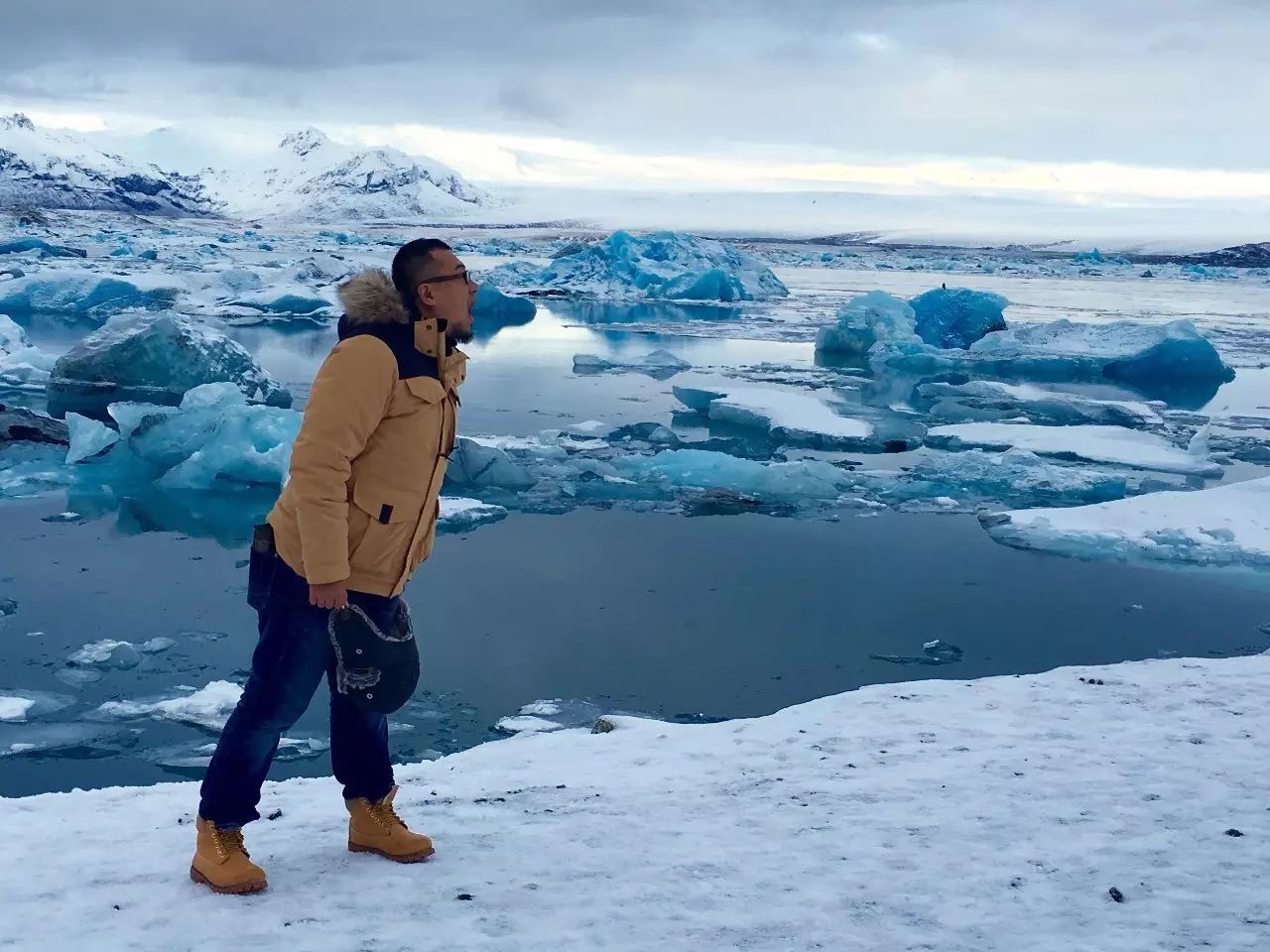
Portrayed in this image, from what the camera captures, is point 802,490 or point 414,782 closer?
point 414,782

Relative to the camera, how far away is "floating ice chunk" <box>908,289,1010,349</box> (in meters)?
18.4

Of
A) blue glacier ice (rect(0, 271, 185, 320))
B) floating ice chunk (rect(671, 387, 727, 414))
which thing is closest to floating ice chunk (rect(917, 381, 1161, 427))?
floating ice chunk (rect(671, 387, 727, 414))

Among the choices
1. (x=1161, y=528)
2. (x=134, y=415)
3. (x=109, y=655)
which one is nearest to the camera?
(x=109, y=655)

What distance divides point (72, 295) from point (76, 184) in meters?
121

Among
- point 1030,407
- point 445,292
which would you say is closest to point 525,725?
point 445,292

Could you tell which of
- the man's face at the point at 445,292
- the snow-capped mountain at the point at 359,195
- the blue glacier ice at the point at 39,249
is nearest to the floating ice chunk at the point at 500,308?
the blue glacier ice at the point at 39,249

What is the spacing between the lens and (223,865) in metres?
2.11

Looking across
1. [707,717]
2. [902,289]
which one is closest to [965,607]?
[707,717]

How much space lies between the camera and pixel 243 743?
7.08ft

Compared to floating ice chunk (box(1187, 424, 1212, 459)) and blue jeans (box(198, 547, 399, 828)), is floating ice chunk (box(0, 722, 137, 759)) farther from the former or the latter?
floating ice chunk (box(1187, 424, 1212, 459))

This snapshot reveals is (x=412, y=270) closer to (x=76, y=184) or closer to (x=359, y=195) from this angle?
(x=76, y=184)

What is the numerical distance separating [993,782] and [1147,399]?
469 inches

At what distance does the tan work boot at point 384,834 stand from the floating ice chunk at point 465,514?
4.38 meters

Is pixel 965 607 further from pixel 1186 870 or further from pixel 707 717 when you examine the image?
pixel 1186 870
